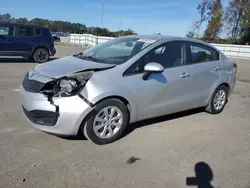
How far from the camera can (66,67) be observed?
Result: 3.79 meters

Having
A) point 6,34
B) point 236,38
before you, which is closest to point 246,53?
point 236,38

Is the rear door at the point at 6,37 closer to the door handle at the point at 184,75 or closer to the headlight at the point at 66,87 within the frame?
the headlight at the point at 66,87

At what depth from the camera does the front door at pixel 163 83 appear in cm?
386

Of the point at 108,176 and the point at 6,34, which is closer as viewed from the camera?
the point at 108,176

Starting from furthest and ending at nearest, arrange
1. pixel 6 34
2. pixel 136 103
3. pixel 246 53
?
pixel 246 53
pixel 6 34
pixel 136 103

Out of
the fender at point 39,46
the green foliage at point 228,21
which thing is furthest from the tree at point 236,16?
the fender at point 39,46

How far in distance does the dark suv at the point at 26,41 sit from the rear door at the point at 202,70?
29.5ft

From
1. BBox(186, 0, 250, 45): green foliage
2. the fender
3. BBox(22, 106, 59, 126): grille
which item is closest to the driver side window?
BBox(22, 106, 59, 126): grille

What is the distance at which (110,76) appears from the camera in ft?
11.9

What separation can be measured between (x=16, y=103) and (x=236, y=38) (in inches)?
1447

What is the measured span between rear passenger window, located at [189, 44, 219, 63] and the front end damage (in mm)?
2125

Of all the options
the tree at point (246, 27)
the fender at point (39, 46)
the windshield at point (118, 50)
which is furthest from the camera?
the tree at point (246, 27)

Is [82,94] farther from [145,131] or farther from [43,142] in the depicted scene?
[145,131]

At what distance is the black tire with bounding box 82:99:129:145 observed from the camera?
3488mm
